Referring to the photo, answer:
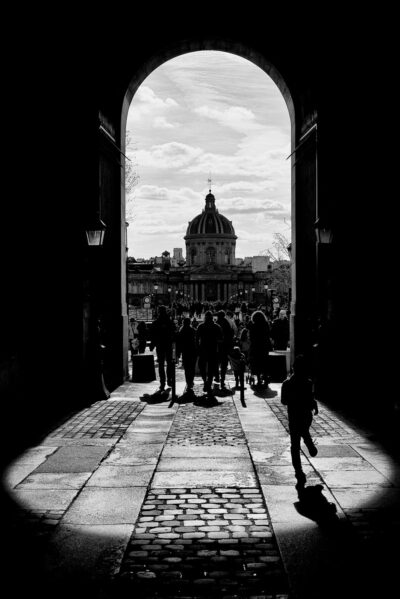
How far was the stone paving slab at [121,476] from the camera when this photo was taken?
7.39 m

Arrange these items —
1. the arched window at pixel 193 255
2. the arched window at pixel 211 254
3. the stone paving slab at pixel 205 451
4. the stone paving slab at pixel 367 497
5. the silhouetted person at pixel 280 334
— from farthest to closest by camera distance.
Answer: the arched window at pixel 193 255, the arched window at pixel 211 254, the silhouetted person at pixel 280 334, the stone paving slab at pixel 205 451, the stone paving slab at pixel 367 497

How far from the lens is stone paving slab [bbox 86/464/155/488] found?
739cm

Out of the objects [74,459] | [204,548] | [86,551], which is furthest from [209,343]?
[86,551]

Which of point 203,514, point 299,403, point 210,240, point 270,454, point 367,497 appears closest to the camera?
point 203,514

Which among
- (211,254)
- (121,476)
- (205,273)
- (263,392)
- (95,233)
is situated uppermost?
(211,254)

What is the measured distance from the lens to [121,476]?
7.73m

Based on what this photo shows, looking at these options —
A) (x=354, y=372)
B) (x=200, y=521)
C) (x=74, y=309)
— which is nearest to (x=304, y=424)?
(x=200, y=521)

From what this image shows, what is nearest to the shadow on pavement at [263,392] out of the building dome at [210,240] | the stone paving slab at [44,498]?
the stone paving slab at [44,498]

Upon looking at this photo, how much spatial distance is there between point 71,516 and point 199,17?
44.3ft

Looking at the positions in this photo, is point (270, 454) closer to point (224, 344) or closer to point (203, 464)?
point (203, 464)

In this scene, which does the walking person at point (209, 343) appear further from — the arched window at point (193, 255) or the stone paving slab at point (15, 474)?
the arched window at point (193, 255)

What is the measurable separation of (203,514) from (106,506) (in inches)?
36.8

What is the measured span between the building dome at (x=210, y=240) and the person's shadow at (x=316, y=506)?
158146 millimetres

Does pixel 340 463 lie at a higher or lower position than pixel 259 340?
lower
